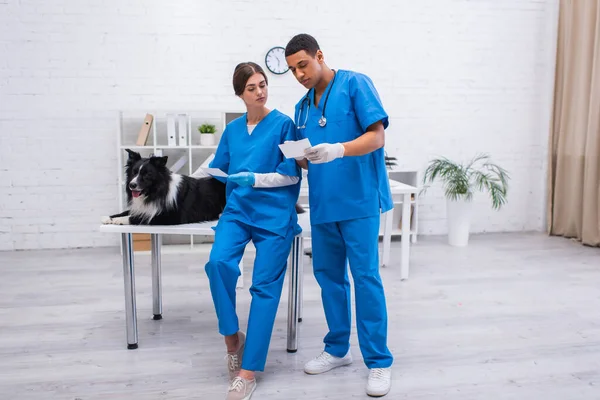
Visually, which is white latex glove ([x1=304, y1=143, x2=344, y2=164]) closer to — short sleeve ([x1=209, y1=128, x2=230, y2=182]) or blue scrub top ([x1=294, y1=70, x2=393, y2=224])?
blue scrub top ([x1=294, y1=70, x2=393, y2=224])

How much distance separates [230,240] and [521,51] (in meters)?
4.01

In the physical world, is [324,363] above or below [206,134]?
below

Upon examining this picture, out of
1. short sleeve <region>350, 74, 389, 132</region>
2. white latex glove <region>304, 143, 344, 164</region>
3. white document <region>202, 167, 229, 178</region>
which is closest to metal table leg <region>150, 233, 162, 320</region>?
white document <region>202, 167, 229, 178</region>

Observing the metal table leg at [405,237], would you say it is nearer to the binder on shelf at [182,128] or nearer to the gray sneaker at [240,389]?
the gray sneaker at [240,389]

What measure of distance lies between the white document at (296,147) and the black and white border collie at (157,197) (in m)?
0.71

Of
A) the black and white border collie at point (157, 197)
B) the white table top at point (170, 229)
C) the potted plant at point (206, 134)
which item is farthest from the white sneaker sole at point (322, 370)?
the potted plant at point (206, 134)

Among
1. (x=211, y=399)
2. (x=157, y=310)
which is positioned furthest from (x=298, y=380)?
(x=157, y=310)

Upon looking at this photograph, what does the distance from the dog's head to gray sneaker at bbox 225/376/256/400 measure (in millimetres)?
909

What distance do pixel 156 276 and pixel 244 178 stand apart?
1.07 meters

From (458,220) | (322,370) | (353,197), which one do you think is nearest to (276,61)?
(458,220)

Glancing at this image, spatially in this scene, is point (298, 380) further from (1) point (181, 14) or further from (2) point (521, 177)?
(2) point (521, 177)

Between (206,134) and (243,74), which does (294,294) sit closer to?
(243,74)

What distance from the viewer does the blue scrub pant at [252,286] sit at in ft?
7.00

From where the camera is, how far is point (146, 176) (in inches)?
95.7
